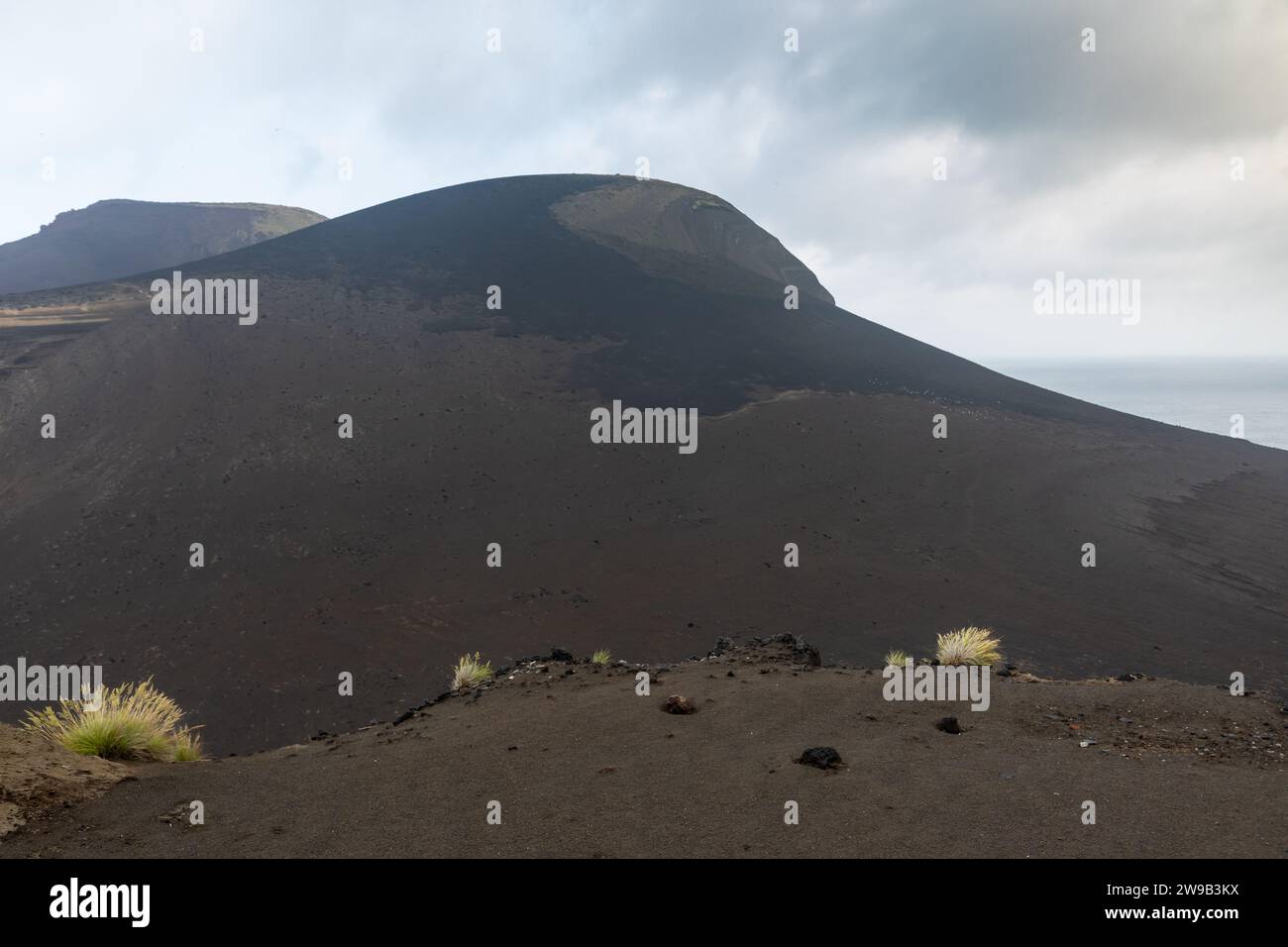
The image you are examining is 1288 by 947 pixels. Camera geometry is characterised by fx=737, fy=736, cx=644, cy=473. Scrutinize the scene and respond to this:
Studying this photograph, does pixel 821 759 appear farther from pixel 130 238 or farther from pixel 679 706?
pixel 130 238

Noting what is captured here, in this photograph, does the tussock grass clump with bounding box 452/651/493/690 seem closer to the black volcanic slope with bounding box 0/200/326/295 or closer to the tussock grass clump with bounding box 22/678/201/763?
the tussock grass clump with bounding box 22/678/201/763

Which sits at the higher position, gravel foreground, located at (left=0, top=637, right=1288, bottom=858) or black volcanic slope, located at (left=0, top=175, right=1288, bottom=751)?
black volcanic slope, located at (left=0, top=175, right=1288, bottom=751)

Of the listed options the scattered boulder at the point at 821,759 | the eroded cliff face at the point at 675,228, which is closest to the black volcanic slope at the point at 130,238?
the eroded cliff face at the point at 675,228

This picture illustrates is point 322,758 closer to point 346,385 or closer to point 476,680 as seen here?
point 476,680

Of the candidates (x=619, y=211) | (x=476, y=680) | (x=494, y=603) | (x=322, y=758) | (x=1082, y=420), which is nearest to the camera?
(x=322, y=758)

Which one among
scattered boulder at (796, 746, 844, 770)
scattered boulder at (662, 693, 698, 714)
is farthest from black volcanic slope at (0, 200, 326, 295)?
scattered boulder at (796, 746, 844, 770)
